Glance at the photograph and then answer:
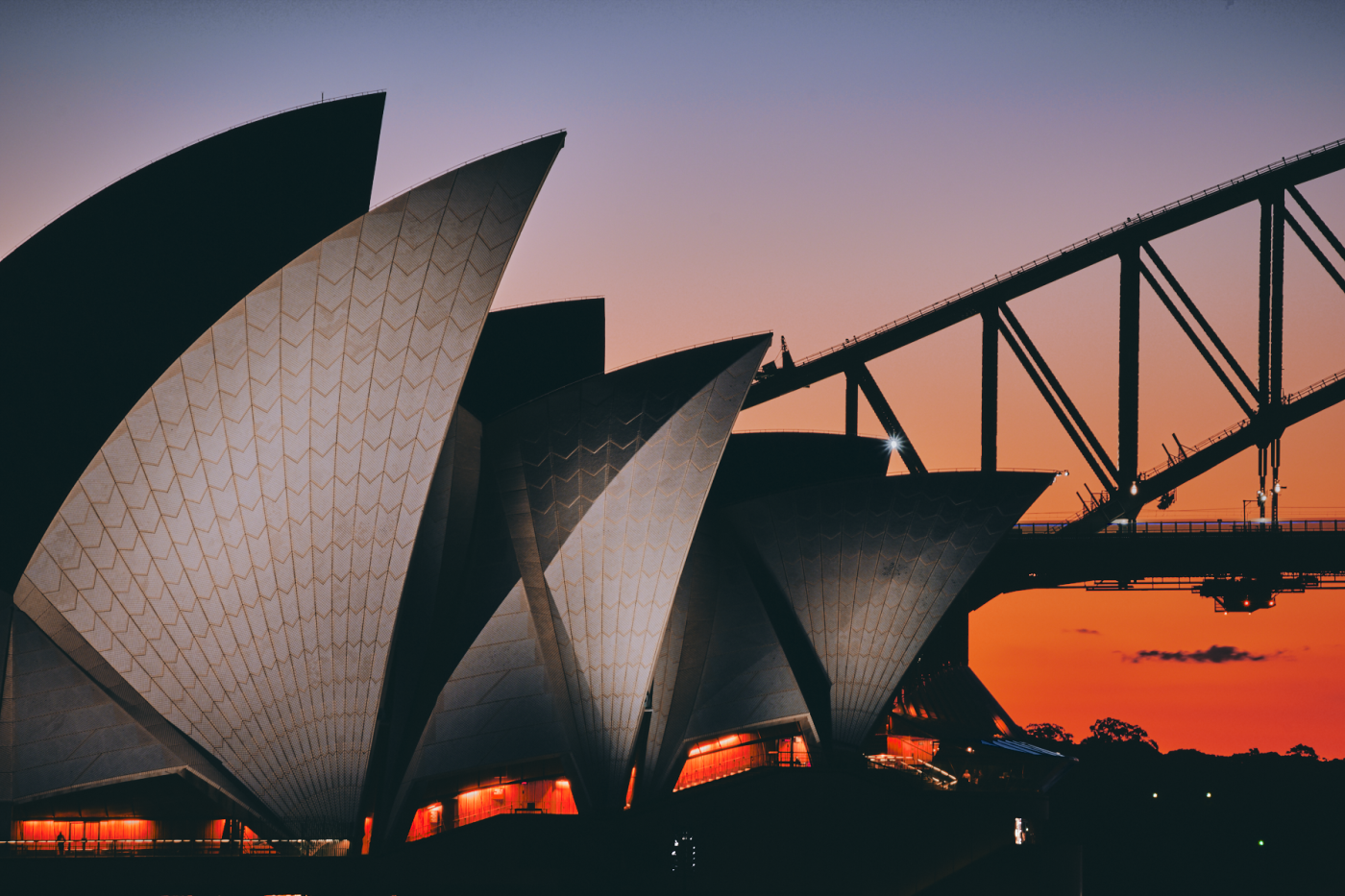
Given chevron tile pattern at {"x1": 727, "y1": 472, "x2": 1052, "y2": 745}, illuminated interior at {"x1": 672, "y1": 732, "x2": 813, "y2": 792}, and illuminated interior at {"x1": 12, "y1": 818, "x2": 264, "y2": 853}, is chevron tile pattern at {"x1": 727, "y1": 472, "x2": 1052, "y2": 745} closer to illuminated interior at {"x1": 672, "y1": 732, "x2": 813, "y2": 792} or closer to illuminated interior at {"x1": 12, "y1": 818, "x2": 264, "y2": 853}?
illuminated interior at {"x1": 672, "y1": 732, "x2": 813, "y2": 792}

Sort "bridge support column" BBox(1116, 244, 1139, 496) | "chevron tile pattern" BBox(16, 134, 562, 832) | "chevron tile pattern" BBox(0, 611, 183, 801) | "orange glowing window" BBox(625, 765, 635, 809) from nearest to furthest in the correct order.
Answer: "chevron tile pattern" BBox(16, 134, 562, 832)
"chevron tile pattern" BBox(0, 611, 183, 801)
"orange glowing window" BBox(625, 765, 635, 809)
"bridge support column" BBox(1116, 244, 1139, 496)

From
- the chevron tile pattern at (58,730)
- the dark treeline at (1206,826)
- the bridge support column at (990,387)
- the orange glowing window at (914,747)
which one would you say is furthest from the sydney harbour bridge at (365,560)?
the dark treeline at (1206,826)

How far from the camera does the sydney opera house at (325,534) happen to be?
1148 inches

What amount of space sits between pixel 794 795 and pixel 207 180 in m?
26.4

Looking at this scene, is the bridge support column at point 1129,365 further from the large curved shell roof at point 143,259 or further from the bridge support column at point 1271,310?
the large curved shell roof at point 143,259

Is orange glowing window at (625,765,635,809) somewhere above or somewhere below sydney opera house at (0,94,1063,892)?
below

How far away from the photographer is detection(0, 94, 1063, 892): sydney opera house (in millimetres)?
29156

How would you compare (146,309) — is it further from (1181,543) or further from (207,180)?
(1181,543)

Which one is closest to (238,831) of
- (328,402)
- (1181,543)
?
(328,402)

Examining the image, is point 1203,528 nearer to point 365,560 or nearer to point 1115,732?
point 365,560

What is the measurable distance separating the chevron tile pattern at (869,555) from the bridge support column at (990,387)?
84.3 ft

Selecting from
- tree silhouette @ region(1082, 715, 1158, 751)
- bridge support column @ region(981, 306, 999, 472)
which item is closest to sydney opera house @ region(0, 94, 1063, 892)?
bridge support column @ region(981, 306, 999, 472)

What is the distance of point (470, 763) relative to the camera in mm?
33250

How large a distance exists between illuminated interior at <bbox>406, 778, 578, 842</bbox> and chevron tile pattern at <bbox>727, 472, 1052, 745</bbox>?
10853 millimetres
